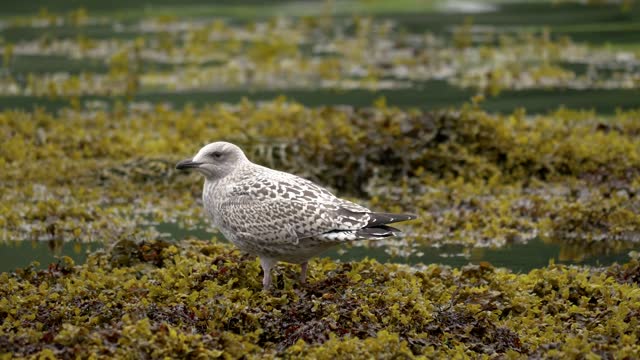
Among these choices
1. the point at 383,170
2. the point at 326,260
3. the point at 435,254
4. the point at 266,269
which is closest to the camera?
the point at 266,269

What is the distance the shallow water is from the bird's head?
197cm

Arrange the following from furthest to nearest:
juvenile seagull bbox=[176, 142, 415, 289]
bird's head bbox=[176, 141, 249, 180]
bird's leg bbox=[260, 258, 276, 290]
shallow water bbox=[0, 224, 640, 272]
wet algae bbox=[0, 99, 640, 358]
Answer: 1. shallow water bbox=[0, 224, 640, 272]
2. bird's head bbox=[176, 141, 249, 180]
3. bird's leg bbox=[260, 258, 276, 290]
4. juvenile seagull bbox=[176, 142, 415, 289]
5. wet algae bbox=[0, 99, 640, 358]

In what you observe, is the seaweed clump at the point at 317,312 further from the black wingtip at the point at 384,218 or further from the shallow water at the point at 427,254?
the shallow water at the point at 427,254

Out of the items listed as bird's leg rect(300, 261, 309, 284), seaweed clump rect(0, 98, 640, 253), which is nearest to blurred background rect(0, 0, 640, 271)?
seaweed clump rect(0, 98, 640, 253)

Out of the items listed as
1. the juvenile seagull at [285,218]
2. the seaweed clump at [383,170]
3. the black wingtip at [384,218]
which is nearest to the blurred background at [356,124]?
the seaweed clump at [383,170]

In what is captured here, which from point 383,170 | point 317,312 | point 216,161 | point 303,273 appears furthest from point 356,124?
point 317,312

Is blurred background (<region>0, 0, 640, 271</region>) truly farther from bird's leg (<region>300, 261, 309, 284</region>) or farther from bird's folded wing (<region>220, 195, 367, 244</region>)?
bird's leg (<region>300, 261, 309, 284</region>)

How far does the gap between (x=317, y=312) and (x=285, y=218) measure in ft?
3.27

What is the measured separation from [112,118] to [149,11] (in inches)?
581

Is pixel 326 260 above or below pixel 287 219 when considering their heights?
below

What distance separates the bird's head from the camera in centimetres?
1016

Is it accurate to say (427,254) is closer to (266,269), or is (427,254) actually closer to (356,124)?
(266,269)

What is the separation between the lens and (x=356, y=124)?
16047 millimetres

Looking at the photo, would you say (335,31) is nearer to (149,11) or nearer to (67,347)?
(149,11)
